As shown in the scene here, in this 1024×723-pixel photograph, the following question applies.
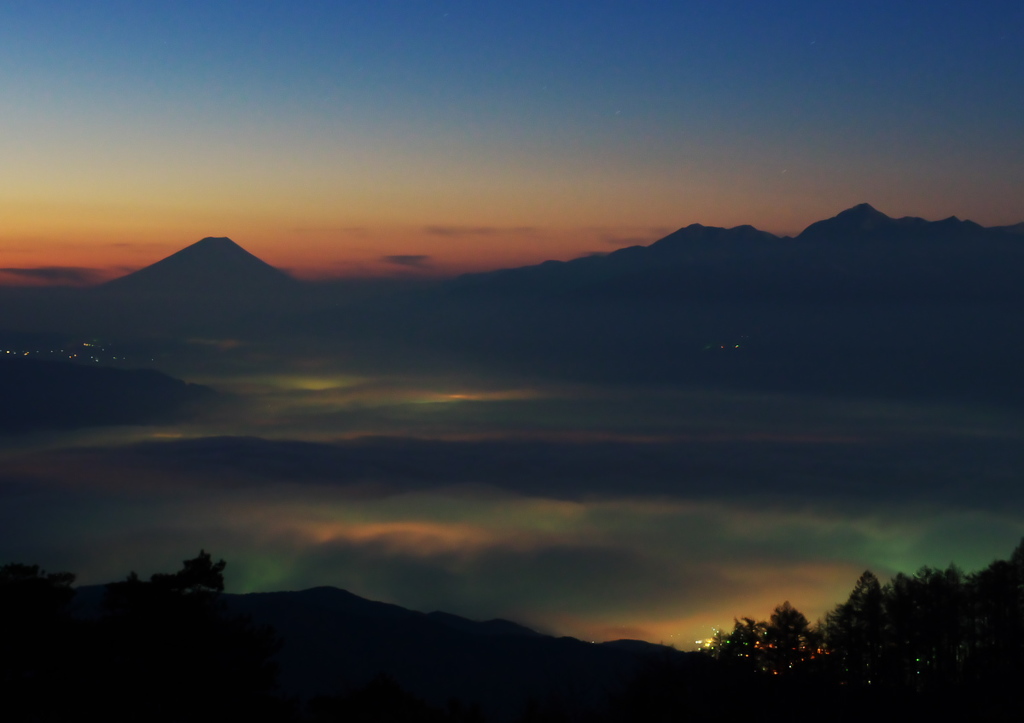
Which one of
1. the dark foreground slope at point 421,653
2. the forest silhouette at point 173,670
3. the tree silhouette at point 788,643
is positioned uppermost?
the forest silhouette at point 173,670

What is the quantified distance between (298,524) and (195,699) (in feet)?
498

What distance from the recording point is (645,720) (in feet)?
50.4

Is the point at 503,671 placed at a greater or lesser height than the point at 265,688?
lesser

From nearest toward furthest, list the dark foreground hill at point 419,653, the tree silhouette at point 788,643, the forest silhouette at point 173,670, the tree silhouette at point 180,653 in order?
the forest silhouette at point 173,670
the tree silhouette at point 180,653
the tree silhouette at point 788,643
the dark foreground hill at point 419,653

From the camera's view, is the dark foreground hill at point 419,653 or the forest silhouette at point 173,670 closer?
the forest silhouette at point 173,670

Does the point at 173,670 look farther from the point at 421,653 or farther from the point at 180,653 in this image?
the point at 421,653

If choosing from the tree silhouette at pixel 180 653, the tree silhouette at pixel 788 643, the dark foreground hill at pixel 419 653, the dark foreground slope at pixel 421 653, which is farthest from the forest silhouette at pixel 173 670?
the dark foreground slope at pixel 421 653

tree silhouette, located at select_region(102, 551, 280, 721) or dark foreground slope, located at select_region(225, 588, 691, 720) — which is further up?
tree silhouette, located at select_region(102, 551, 280, 721)

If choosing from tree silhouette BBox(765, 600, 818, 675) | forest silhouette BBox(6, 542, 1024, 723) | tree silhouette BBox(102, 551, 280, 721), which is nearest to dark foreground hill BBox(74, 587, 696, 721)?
tree silhouette BBox(765, 600, 818, 675)

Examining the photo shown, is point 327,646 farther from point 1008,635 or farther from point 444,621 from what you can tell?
point 1008,635

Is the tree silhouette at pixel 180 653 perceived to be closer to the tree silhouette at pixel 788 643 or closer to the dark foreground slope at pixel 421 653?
the tree silhouette at pixel 788 643

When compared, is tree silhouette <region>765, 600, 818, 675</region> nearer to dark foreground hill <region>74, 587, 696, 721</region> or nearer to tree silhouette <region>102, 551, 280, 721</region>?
tree silhouette <region>102, 551, 280, 721</region>

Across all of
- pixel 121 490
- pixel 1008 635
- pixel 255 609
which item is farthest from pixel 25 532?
pixel 1008 635

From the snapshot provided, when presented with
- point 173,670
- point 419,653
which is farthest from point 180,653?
point 419,653
